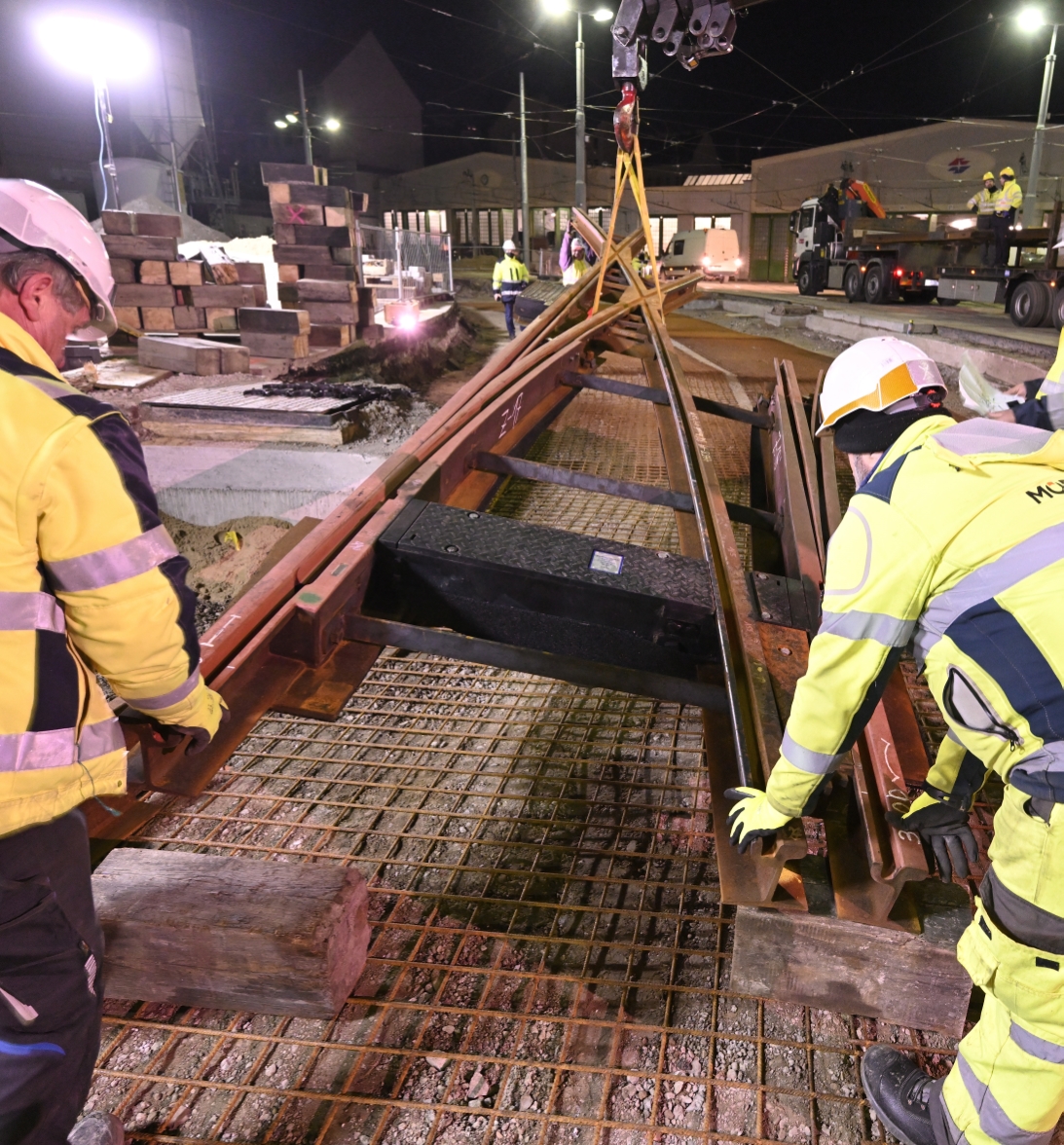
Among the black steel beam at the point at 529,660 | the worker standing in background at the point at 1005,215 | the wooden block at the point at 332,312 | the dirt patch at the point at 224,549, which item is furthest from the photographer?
the worker standing in background at the point at 1005,215

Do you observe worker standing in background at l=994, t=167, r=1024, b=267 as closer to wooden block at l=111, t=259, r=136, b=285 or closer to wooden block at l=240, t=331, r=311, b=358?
wooden block at l=240, t=331, r=311, b=358

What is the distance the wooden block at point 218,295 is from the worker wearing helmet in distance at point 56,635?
459 inches

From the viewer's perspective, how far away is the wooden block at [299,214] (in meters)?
11.2

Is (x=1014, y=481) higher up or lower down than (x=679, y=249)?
lower down

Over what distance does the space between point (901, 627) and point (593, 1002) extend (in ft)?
4.66

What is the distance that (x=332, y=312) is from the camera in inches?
453

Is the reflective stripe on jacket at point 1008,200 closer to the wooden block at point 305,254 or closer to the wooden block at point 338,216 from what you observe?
the wooden block at point 338,216

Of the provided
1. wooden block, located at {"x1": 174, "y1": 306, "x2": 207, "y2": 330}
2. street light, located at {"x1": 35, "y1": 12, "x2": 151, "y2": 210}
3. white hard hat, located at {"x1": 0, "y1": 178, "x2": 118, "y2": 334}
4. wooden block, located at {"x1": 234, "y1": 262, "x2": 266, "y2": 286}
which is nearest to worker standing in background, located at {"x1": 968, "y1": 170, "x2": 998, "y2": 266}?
wooden block, located at {"x1": 234, "y1": 262, "x2": 266, "y2": 286}

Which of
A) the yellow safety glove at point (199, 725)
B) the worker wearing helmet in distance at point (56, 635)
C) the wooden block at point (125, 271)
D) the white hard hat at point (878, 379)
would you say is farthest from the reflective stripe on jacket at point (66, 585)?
the wooden block at point (125, 271)

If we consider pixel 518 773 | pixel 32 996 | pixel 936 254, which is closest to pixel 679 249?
pixel 936 254

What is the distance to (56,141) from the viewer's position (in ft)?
107

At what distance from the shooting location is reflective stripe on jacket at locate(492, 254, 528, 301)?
1439cm

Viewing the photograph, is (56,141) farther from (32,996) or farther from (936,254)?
(32,996)

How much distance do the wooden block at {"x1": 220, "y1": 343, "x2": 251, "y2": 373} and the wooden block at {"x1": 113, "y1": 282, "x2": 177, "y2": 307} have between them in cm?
252
